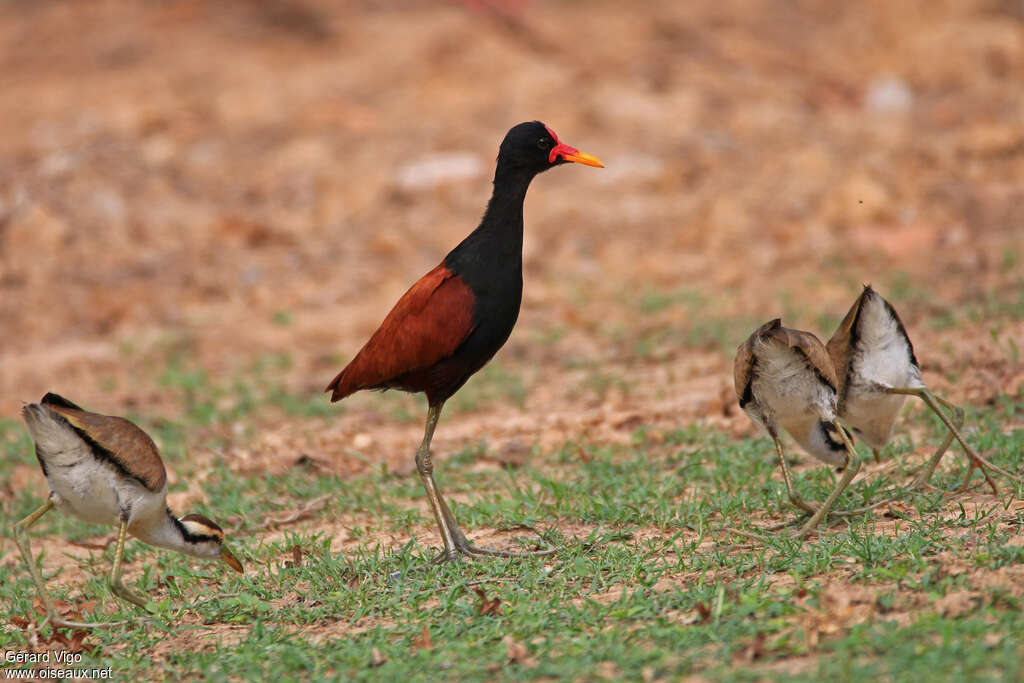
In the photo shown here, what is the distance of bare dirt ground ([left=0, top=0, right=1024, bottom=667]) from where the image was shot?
7.17m

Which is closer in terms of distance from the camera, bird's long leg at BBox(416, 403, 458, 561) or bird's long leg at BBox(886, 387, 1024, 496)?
bird's long leg at BBox(886, 387, 1024, 496)

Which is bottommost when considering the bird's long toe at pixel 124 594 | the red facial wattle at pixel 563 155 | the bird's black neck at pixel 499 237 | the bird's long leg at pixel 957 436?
the bird's long toe at pixel 124 594

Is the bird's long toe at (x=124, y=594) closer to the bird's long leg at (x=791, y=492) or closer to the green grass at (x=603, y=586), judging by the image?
the green grass at (x=603, y=586)

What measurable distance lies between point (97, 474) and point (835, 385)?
2639mm

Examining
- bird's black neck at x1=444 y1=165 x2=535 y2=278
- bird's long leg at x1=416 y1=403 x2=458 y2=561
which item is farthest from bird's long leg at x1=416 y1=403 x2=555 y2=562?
bird's black neck at x1=444 y1=165 x2=535 y2=278

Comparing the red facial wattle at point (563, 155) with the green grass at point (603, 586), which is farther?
the red facial wattle at point (563, 155)

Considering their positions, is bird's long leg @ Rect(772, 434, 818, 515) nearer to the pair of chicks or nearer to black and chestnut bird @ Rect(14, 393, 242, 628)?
the pair of chicks

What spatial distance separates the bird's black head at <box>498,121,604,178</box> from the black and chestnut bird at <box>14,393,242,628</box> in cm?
180

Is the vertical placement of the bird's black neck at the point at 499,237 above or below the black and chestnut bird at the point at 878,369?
above

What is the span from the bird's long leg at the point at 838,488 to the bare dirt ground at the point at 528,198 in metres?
1.73

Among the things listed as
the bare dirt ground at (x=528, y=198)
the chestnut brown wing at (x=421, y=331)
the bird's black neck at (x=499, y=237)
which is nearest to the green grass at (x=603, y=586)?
the bare dirt ground at (x=528, y=198)

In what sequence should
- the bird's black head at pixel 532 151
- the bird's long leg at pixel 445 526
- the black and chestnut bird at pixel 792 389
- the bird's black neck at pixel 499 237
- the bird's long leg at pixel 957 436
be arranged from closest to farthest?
the black and chestnut bird at pixel 792 389
the bird's long leg at pixel 957 436
the bird's long leg at pixel 445 526
the bird's black neck at pixel 499 237
the bird's black head at pixel 532 151

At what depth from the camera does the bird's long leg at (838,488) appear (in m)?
4.06

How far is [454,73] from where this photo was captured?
40.2 feet
